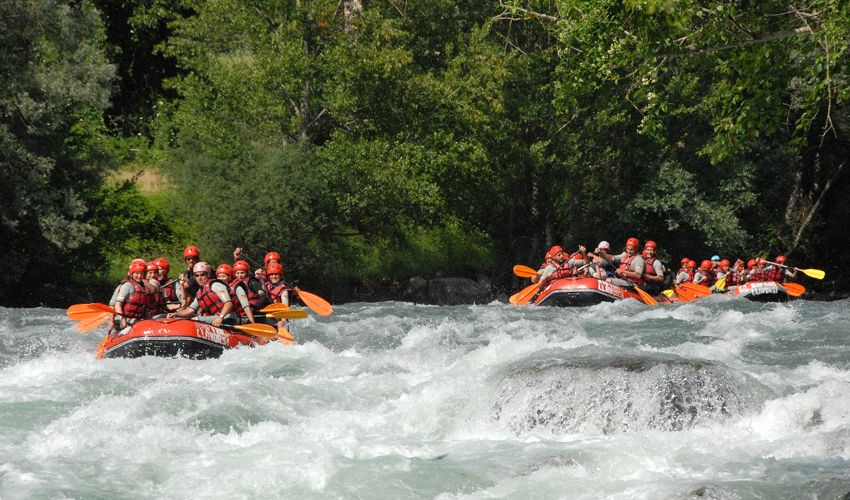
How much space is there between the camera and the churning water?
6234 millimetres

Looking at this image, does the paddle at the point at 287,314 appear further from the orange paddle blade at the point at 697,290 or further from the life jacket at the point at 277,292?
the orange paddle blade at the point at 697,290

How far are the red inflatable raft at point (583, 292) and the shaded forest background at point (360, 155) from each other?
9.20 ft

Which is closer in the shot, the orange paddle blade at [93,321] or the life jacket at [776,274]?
the orange paddle blade at [93,321]

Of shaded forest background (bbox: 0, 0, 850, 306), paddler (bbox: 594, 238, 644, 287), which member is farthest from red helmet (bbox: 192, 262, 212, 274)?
paddler (bbox: 594, 238, 644, 287)

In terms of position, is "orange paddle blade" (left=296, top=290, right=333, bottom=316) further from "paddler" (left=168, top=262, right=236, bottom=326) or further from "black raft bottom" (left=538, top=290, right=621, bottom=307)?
"black raft bottom" (left=538, top=290, right=621, bottom=307)

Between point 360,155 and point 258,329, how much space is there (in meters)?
9.45

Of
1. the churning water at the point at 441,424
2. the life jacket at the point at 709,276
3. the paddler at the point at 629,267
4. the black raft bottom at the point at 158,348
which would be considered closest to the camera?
the churning water at the point at 441,424

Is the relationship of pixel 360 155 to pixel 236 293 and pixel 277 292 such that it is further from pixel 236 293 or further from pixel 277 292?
pixel 236 293

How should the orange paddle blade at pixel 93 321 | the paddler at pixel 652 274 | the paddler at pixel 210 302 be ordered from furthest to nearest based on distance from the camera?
the paddler at pixel 652 274, the orange paddle blade at pixel 93 321, the paddler at pixel 210 302

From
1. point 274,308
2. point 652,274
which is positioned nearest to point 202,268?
point 274,308

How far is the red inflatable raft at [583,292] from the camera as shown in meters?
15.5

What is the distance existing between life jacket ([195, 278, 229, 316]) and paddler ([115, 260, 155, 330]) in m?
0.63

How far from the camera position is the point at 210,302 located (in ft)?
36.7

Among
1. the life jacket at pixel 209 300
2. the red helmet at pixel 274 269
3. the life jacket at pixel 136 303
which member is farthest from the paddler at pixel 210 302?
the red helmet at pixel 274 269
